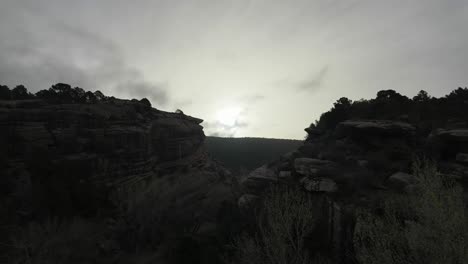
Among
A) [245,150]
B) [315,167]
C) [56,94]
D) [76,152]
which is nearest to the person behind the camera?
[315,167]

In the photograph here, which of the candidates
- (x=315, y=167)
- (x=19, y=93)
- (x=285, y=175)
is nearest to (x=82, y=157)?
(x=19, y=93)

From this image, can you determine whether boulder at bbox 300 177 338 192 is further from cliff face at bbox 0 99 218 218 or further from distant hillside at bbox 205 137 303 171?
distant hillside at bbox 205 137 303 171

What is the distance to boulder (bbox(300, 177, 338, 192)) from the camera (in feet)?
74.7

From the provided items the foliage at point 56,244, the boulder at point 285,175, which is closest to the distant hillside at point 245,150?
the boulder at point 285,175

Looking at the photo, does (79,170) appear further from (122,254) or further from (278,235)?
(278,235)

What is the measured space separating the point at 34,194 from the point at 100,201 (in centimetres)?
856

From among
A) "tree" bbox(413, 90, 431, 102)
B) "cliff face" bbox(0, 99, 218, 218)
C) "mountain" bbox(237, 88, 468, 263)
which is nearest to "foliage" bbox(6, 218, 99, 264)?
"cliff face" bbox(0, 99, 218, 218)

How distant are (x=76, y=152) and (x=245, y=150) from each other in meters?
71.6

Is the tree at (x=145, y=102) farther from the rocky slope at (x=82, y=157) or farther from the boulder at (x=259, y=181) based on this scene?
the boulder at (x=259, y=181)

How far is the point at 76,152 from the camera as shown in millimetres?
41250

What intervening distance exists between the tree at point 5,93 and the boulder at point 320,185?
5957 centimetres

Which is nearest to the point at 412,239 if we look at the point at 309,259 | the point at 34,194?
the point at 309,259

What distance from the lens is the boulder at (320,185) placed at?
74.7ft

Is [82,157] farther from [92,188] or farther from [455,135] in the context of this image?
[455,135]
